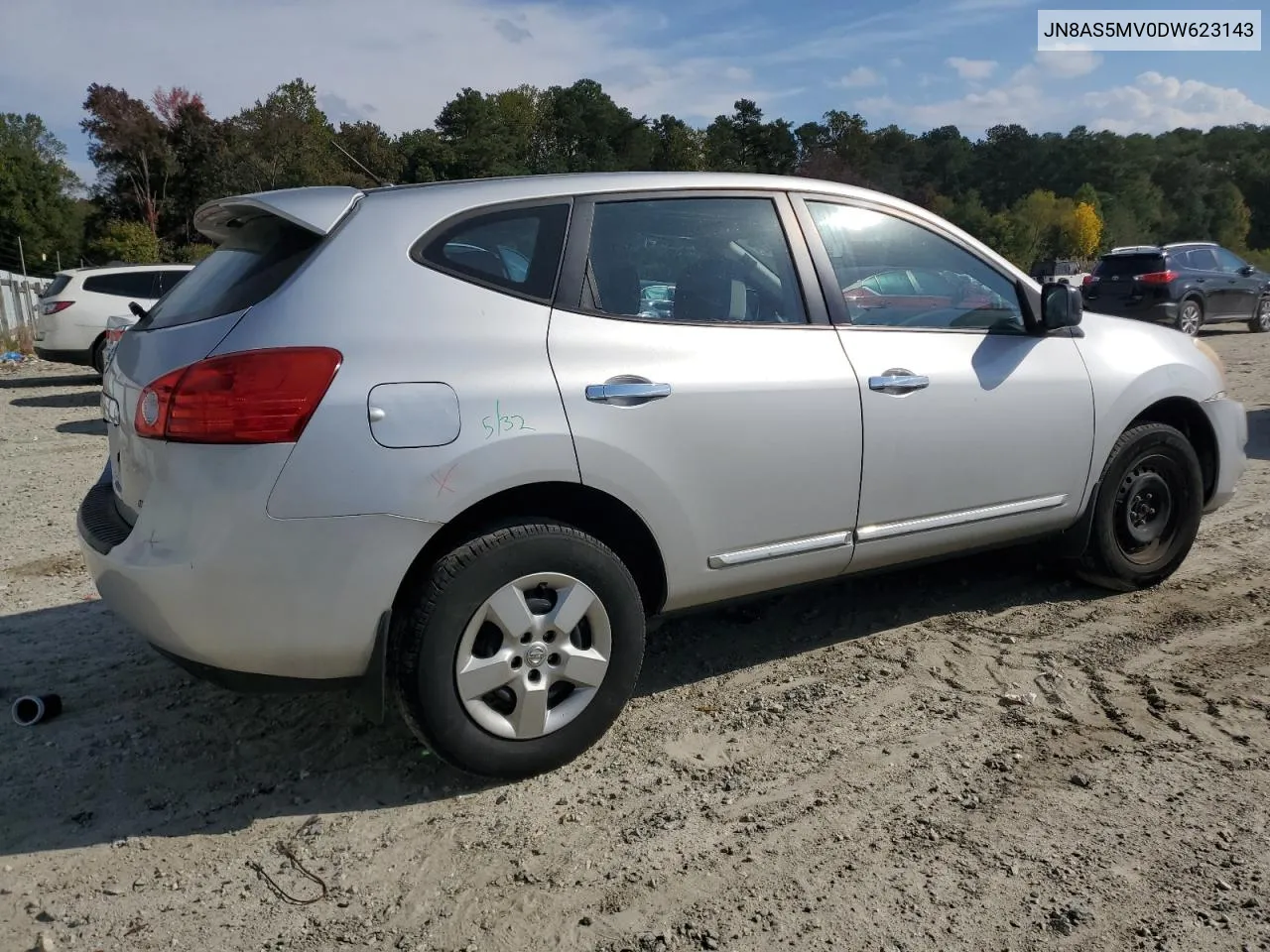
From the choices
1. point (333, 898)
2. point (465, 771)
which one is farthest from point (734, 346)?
point (333, 898)

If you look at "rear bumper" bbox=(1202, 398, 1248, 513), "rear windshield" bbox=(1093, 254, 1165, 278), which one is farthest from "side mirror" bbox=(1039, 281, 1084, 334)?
"rear windshield" bbox=(1093, 254, 1165, 278)

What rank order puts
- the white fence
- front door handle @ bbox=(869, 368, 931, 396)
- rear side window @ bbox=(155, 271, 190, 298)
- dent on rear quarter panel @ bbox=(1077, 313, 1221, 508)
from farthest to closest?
the white fence, rear side window @ bbox=(155, 271, 190, 298), dent on rear quarter panel @ bbox=(1077, 313, 1221, 508), front door handle @ bbox=(869, 368, 931, 396)

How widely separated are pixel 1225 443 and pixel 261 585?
4245 millimetres

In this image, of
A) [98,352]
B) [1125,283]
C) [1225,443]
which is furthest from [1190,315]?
[98,352]

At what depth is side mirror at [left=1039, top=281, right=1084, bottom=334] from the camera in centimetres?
413

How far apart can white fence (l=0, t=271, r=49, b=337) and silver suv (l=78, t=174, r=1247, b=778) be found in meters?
20.2

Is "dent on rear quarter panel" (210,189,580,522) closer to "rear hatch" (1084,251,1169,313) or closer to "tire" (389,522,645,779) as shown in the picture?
"tire" (389,522,645,779)

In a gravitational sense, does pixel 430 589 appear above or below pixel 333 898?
above

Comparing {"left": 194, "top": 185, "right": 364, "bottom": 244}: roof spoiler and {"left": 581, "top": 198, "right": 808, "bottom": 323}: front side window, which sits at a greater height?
{"left": 194, "top": 185, "right": 364, "bottom": 244}: roof spoiler

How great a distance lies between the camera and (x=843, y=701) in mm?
3670

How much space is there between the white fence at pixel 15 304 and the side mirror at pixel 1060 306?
20.7 meters

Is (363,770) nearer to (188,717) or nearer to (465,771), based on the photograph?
(465,771)

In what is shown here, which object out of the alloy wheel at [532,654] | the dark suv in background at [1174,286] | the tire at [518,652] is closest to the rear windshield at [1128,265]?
the dark suv in background at [1174,286]

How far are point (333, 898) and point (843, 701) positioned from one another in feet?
6.00
